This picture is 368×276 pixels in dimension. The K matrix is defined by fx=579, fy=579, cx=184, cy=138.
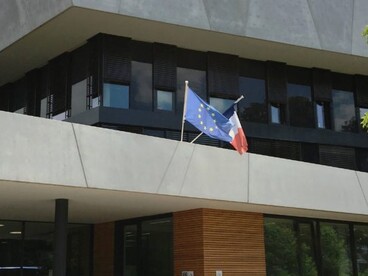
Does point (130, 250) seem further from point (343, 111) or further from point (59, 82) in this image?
point (343, 111)

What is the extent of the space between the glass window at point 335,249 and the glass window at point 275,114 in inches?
169

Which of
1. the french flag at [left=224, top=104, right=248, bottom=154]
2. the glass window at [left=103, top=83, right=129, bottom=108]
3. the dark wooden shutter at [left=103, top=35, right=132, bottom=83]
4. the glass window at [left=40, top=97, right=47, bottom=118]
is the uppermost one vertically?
the dark wooden shutter at [left=103, top=35, right=132, bottom=83]

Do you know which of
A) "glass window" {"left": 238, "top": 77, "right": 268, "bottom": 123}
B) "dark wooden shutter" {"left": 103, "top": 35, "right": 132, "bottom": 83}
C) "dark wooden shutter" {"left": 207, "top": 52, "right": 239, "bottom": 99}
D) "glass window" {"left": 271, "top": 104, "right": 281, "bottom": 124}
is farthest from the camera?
"glass window" {"left": 271, "top": 104, "right": 281, "bottom": 124}

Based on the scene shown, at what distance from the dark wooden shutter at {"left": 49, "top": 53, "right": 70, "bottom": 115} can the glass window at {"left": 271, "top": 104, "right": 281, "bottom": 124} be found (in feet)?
23.9

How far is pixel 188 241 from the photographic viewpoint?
1497 centimetres

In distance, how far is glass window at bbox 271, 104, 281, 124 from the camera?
68.8 ft

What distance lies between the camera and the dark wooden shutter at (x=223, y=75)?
1997 cm

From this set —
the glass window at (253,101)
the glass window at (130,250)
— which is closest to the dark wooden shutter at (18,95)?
the glass window at (130,250)

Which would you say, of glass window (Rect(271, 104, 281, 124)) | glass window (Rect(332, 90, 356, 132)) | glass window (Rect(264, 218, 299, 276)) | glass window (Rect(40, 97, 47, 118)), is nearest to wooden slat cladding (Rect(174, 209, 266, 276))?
glass window (Rect(264, 218, 299, 276))

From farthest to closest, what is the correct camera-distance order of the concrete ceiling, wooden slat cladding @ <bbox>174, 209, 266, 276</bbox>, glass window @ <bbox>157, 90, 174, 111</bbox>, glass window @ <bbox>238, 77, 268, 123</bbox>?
glass window @ <bbox>238, 77, 268, 123</bbox> < glass window @ <bbox>157, 90, 174, 111</bbox> < wooden slat cladding @ <bbox>174, 209, 266, 276</bbox> < the concrete ceiling

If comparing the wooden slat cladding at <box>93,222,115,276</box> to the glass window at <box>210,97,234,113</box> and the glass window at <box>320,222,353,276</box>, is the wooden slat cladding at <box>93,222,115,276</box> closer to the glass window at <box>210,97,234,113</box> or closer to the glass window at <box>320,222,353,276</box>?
the glass window at <box>210,97,234,113</box>

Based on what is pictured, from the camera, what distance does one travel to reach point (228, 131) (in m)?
13.6

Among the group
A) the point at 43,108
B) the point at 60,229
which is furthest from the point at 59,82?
the point at 60,229

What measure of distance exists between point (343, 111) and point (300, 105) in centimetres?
212
